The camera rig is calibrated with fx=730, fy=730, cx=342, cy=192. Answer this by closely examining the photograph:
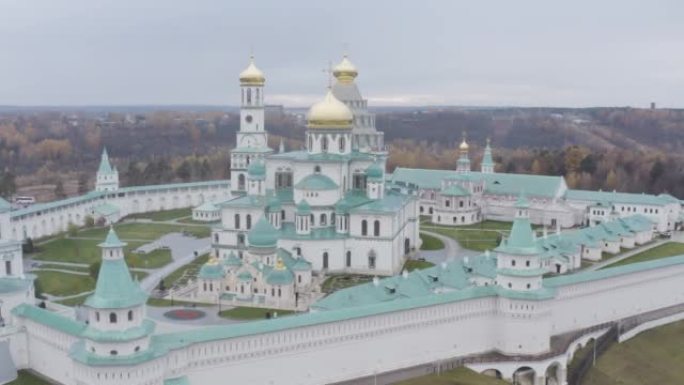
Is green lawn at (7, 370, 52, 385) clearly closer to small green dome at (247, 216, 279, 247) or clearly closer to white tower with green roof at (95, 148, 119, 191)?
small green dome at (247, 216, 279, 247)

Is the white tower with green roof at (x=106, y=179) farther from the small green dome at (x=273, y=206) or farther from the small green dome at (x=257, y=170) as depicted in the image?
the small green dome at (x=273, y=206)

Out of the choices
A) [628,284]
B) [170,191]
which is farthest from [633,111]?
[628,284]

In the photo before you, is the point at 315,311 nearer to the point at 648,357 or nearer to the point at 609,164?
the point at 648,357

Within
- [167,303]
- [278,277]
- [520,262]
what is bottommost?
[167,303]

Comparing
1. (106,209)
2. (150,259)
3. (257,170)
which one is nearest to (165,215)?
(106,209)

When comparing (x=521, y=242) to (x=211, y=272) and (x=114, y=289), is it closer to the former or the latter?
(x=211, y=272)

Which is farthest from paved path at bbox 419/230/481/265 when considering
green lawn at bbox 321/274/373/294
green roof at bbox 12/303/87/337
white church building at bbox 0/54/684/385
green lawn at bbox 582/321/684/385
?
green roof at bbox 12/303/87/337

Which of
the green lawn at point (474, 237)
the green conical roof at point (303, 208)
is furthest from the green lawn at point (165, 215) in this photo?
the green conical roof at point (303, 208)
